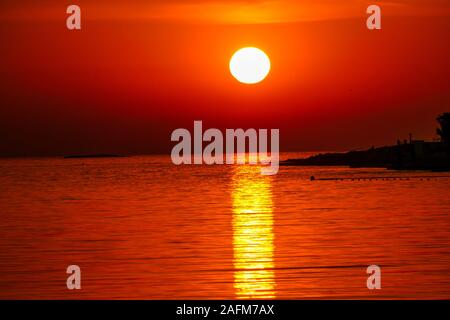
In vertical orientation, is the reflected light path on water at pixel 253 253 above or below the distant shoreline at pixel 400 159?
below

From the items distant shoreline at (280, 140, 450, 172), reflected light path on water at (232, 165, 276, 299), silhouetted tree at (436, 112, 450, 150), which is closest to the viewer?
reflected light path on water at (232, 165, 276, 299)

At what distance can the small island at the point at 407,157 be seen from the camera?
124 meters

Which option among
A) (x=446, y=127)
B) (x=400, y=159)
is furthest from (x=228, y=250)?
(x=446, y=127)

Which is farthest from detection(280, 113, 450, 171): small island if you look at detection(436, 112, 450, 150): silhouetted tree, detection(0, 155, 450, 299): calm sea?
detection(0, 155, 450, 299): calm sea

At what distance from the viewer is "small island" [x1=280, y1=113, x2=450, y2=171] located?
407 feet

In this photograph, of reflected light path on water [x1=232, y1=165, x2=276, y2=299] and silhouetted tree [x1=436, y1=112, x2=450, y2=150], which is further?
silhouetted tree [x1=436, y1=112, x2=450, y2=150]

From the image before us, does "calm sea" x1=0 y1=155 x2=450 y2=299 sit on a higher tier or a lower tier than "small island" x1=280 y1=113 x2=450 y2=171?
lower

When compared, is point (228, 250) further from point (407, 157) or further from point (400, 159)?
point (407, 157)

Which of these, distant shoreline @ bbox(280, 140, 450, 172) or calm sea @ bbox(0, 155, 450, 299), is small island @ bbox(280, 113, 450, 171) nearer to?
distant shoreline @ bbox(280, 140, 450, 172)

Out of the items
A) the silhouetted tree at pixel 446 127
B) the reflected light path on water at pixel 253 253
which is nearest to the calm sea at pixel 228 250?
the reflected light path on water at pixel 253 253

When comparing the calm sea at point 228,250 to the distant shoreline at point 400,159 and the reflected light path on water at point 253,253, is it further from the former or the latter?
the distant shoreline at point 400,159

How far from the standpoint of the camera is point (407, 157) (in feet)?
499
